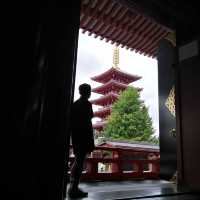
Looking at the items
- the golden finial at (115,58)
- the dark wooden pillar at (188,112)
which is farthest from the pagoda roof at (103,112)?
the dark wooden pillar at (188,112)

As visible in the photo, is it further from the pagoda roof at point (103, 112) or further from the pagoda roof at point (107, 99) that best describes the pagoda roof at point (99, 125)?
the pagoda roof at point (107, 99)

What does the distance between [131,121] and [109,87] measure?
21.9ft

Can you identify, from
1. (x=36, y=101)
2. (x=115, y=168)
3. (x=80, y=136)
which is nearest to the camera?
(x=36, y=101)

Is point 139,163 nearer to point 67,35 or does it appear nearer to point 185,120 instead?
point 185,120

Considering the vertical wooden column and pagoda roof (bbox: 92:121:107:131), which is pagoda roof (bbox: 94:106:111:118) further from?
the vertical wooden column

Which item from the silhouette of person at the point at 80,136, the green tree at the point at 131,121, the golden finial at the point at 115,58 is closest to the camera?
the silhouette of person at the point at 80,136

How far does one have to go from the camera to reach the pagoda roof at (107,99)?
20.5 m

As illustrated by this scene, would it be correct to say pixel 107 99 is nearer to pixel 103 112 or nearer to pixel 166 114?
pixel 103 112

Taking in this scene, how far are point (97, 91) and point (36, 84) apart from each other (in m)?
20.8

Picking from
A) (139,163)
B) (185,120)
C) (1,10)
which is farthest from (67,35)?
(139,163)

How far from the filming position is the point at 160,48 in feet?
14.7

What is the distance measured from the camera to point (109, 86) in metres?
21.3

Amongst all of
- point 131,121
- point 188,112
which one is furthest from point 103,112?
point 188,112

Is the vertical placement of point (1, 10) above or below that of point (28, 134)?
above
